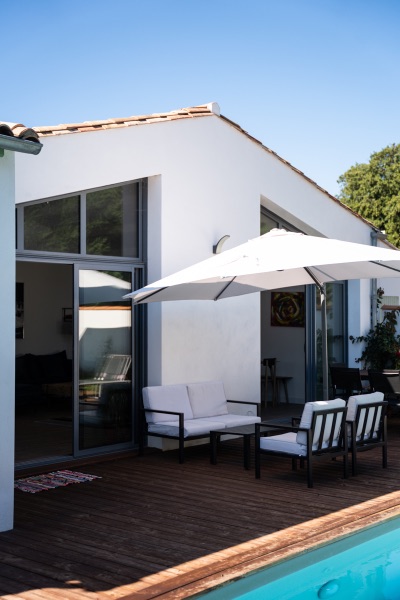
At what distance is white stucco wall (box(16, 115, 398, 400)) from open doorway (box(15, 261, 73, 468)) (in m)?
2.16

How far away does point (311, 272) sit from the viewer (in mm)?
9555

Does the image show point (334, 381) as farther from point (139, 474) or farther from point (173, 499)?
point (173, 499)

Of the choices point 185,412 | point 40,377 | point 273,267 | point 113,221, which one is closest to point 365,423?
point 273,267

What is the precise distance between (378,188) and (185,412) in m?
31.0

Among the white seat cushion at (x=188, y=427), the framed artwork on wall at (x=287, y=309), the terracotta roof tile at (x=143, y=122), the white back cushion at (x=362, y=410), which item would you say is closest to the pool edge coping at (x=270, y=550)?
the white back cushion at (x=362, y=410)

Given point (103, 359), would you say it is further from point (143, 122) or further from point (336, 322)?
point (336, 322)

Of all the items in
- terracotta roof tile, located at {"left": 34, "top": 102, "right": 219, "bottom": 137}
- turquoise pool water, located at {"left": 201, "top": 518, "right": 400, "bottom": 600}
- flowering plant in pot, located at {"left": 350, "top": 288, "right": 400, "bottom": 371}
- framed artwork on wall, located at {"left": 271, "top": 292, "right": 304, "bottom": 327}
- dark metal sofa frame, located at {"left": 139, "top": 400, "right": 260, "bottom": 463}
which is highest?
terracotta roof tile, located at {"left": 34, "top": 102, "right": 219, "bottom": 137}

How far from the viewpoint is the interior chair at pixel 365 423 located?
8281 millimetres

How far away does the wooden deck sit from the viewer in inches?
197

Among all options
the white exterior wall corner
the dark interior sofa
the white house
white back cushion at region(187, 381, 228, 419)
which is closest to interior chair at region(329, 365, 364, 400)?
the white house

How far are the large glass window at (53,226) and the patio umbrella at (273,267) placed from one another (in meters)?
1.01

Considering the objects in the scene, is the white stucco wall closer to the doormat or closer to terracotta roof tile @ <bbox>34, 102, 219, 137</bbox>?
terracotta roof tile @ <bbox>34, 102, 219, 137</bbox>

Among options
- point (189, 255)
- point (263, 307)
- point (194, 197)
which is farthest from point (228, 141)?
point (263, 307)

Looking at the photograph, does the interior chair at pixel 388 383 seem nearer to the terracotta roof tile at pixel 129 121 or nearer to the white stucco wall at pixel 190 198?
the white stucco wall at pixel 190 198
